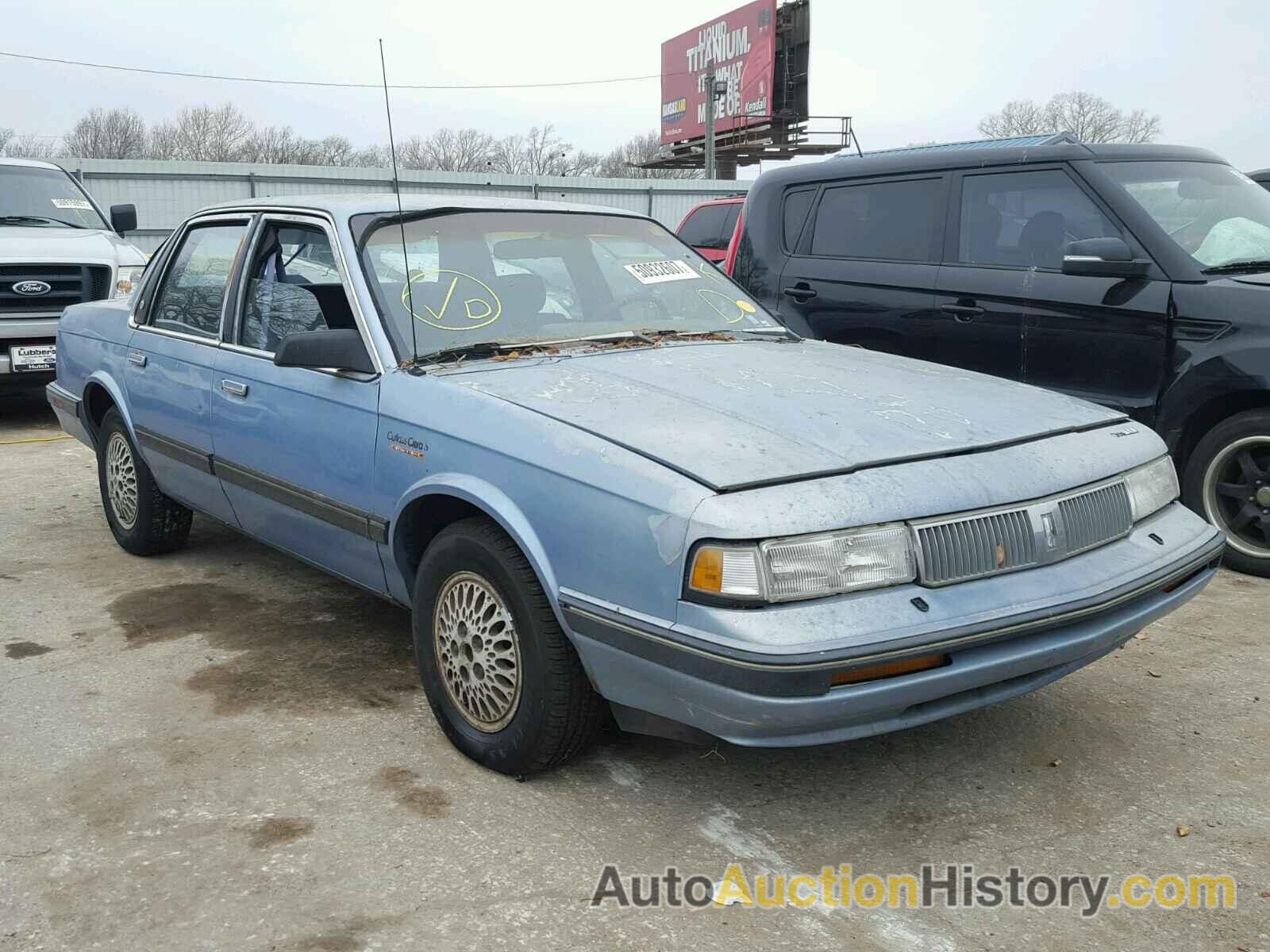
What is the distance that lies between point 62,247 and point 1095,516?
8.62 meters

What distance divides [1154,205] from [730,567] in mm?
3885

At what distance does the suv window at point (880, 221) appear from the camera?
607 centimetres

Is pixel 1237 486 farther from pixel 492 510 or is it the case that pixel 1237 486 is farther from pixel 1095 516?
pixel 492 510

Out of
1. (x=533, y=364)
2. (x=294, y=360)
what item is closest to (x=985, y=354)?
(x=533, y=364)

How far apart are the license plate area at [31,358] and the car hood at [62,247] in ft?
2.19

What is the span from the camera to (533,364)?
11.4 feet

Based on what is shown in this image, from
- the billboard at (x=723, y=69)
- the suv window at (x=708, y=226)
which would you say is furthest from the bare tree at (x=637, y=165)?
the suv window at (x=708, y=226)

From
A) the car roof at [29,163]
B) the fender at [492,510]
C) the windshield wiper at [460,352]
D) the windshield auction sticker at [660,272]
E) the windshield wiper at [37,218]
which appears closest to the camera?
the fender at [492,510]

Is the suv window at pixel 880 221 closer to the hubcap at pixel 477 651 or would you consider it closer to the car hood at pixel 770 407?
the car hood at pixel 770 407

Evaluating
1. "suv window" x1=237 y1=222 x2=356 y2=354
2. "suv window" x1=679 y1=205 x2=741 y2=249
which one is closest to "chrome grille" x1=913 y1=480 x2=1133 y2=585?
"suv window" x1=237 y1=222 x2=356 y2=354

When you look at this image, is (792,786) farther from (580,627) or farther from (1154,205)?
(1154,205)

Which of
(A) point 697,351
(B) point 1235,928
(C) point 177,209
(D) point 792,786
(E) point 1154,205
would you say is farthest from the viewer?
(C) point 177,209

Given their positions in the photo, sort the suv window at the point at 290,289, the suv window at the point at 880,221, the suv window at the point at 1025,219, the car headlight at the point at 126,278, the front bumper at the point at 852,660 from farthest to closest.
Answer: the car headlight at the point at 126,278, the suv window at the point at 880,221, the suv window at the point at 1025,219, the suv window at the point at 290,289, the front bumper at the point at 852,660

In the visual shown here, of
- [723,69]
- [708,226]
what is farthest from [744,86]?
[708,226]
